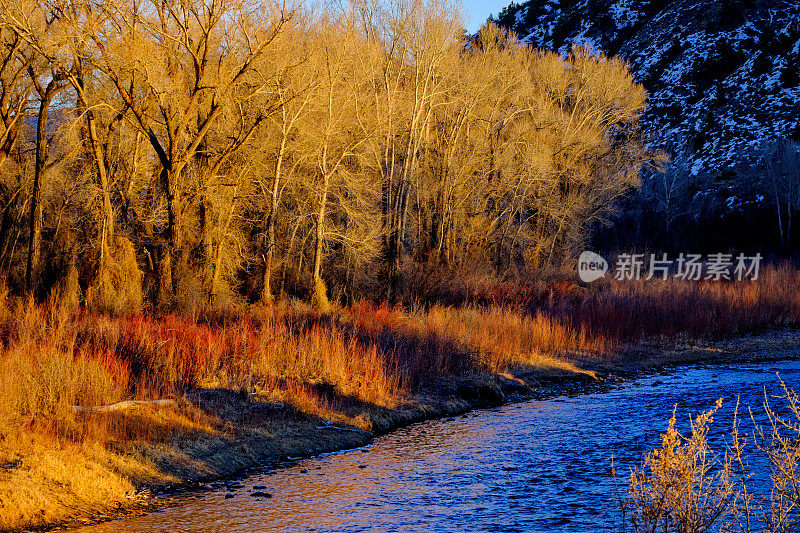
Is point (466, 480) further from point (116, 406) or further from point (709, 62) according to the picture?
point (709, 62)

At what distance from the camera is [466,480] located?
354 inches

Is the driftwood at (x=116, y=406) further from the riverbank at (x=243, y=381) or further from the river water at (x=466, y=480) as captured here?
the river water at (x=466, y=480)

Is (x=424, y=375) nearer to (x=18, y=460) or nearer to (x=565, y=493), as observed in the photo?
(x=565, y=493)

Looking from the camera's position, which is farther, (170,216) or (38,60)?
(38,60)

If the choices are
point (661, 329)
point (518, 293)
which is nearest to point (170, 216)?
point (518, 293)

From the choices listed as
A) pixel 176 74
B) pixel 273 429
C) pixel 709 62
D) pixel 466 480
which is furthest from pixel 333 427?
pixel 709 62

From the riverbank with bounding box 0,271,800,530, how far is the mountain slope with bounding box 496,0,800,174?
5195 cm

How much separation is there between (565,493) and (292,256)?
2318 cm

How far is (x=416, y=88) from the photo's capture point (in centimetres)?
2797

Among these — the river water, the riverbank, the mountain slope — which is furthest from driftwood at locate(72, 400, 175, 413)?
the mountain slope

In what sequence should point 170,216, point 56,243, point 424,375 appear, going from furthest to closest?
point 56,243 → point 170,216 → point 424,375

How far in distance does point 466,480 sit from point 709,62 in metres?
83.9

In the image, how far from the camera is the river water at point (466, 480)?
24.7 ft

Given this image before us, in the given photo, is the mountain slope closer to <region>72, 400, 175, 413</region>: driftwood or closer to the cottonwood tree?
the cottonwood tree
